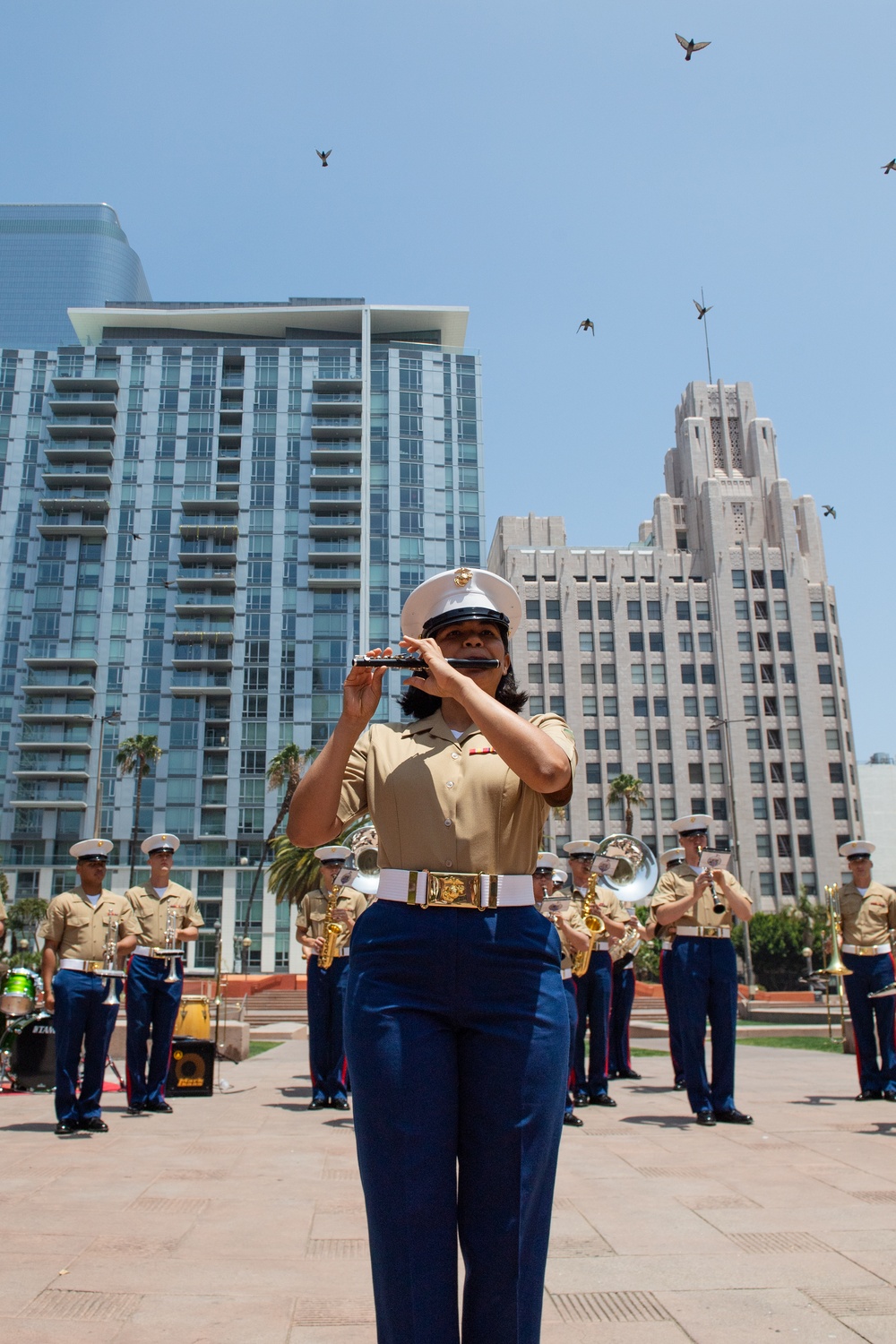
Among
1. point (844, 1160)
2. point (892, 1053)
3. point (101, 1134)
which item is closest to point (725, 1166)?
point (844, 1160)

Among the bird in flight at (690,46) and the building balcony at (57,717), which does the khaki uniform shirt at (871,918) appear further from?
the building balcony at (57,717)

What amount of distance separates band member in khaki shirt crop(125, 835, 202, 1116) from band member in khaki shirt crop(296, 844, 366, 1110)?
140 cm

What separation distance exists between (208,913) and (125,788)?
36.1 feet

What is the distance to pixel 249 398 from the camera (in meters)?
87.1

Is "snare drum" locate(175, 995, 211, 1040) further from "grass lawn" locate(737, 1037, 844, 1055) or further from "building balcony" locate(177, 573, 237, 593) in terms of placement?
"building balcony" locate(177, 573, 237, 593)

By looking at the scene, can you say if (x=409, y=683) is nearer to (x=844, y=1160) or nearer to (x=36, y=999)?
(x=844, y=1160)

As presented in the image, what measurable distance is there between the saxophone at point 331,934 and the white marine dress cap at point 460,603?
25.4 feet

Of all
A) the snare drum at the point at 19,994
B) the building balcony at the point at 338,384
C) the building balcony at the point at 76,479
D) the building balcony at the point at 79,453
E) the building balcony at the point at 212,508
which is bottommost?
the snare drum at the point at 19,994

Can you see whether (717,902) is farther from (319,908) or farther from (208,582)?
(208,582)

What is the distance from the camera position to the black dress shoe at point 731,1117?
902cm

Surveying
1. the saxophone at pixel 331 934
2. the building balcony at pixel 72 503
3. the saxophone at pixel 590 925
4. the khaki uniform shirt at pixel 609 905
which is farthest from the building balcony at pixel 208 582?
the saxophone at pixel 590 925

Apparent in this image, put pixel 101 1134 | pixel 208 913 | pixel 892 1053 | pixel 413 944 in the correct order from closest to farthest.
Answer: pixel 413 944 → pixel 101 1134 → pixel 892 1053 → pixel 208 913

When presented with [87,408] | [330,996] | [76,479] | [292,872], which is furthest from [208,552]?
[330,996]

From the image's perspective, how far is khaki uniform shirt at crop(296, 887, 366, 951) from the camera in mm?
11102
